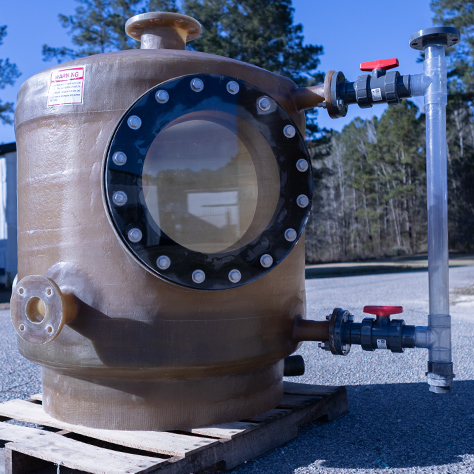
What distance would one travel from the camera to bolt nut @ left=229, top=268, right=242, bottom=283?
2.46 m

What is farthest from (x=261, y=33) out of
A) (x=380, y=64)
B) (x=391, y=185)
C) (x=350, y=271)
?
(x=391, y=185)

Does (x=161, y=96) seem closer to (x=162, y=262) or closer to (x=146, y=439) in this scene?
(x=162, y=262)

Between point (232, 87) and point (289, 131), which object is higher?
point (232, 87)

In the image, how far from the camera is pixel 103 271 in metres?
2.47

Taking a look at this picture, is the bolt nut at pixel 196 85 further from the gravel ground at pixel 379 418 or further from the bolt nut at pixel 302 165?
the gravel ground at pixel 379 418

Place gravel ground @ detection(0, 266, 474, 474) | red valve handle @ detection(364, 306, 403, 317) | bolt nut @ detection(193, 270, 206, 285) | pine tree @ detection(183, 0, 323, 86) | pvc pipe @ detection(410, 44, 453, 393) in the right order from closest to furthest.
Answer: bolt nut @ detection(193, 270, 206, 285)
gravel ground @ detection(0, 266, 474, 474)
pvc pipe @ detection(410, 44, 453, 393)
red valve handle @ detection(364, 306, 403, 317)
pine tree @ detection(183, 0, 323, 86)

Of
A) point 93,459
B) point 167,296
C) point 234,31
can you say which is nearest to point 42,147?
point 167,296

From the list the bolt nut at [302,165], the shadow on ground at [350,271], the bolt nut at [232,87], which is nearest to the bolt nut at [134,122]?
the bolt nut at [232,87]

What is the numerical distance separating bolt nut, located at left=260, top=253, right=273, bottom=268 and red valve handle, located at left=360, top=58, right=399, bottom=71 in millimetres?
1165

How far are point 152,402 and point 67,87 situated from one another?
4.99ft

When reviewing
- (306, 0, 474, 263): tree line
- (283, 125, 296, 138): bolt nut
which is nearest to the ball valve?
(283, 125, 296, 138): bolt nut

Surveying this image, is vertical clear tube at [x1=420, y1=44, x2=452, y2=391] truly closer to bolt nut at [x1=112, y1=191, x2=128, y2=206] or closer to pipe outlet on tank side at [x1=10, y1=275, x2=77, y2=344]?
bolt nut at [x1=112, y1=191, x2=128, y2=206]

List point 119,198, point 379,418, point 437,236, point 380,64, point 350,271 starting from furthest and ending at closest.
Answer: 1. point 350,271
2. point 379,418
3. point 380,64
4. point 437,236
5. point 119,198

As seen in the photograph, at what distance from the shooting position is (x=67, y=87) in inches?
102
